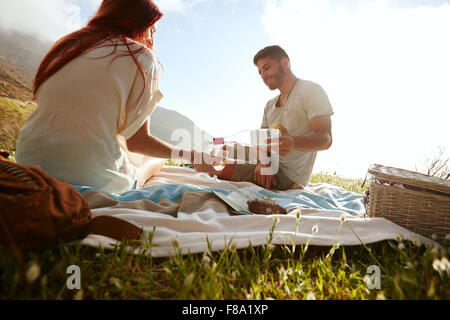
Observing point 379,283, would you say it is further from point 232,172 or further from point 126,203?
point 232,172

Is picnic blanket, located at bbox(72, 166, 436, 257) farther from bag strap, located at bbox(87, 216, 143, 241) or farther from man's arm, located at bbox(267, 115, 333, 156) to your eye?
man's arm, located at bbox(267, 115, 333, 156)

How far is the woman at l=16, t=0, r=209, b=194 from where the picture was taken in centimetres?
147

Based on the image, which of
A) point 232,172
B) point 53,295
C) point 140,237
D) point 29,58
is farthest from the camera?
point 29,58

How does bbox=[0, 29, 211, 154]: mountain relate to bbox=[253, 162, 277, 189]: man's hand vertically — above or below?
above

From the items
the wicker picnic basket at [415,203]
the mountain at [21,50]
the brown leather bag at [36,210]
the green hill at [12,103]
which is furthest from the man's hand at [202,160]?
the mountain at [21,50]

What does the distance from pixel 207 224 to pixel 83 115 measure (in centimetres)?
97

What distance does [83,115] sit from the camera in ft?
4.80

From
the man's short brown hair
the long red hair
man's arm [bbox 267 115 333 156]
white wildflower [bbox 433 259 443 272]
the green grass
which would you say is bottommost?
the green grass

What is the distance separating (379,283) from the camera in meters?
0.93

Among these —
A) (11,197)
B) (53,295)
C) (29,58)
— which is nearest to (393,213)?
(53,295)

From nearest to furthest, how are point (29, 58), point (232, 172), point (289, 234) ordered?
1. point (289, 234)
2. point (232, 172)
3. point (29, 58)

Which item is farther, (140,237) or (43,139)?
(43,139)

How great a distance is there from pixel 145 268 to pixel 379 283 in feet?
2.96

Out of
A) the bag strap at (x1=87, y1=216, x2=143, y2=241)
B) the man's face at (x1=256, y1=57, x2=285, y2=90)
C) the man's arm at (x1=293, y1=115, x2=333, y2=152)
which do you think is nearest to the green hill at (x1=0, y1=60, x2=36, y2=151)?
the bag strap at (x1=87, y1=216, x2=143, y2=241)
